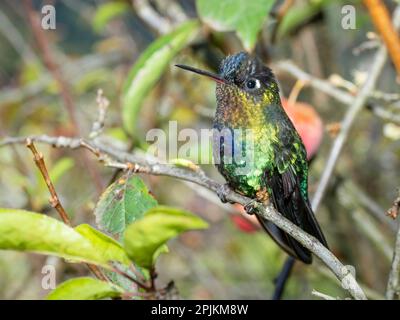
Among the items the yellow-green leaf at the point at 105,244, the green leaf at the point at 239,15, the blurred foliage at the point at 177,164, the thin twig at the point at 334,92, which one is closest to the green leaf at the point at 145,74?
the blurred foliage at the point at 177,164

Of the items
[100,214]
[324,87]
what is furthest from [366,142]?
[100,214]

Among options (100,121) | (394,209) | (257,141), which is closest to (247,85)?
(257,141)

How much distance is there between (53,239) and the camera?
112 cm

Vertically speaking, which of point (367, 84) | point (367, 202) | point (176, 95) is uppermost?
point (176, 95)

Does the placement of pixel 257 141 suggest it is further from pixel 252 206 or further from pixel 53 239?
pixel 53 239

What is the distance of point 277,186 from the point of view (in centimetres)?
158

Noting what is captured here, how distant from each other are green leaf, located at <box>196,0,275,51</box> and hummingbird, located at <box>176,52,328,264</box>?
201 millimetres

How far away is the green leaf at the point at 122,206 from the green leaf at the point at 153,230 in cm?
17

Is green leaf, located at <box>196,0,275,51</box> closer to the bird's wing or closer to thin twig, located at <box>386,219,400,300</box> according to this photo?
the bird's wing

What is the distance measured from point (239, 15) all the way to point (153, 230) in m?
0.95

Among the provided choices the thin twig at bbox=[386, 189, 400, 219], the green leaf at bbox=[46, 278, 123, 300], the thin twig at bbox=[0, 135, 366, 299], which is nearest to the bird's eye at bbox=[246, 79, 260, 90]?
the thin twig at bbox=[0, 135, 366, 299]
